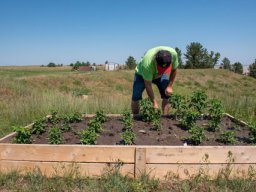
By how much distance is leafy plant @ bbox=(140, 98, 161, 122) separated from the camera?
5.15 m

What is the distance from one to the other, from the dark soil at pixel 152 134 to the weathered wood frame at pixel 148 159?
22.5 inches

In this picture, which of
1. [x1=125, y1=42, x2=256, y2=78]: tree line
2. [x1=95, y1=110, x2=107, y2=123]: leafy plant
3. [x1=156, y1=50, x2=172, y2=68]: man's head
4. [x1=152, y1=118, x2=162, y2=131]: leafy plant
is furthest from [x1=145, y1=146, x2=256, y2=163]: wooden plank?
[x1=125, y1=42, x2=256, y2=78]: tree line

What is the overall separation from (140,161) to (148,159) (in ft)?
0.34

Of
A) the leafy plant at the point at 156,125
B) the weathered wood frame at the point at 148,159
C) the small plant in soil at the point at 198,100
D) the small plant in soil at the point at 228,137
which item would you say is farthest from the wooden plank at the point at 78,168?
the small plant in soil at the point at 198,100

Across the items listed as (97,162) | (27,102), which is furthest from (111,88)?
(97,162)

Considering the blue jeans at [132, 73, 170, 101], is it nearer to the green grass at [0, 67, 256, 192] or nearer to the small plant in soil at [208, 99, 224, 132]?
the green grass at [0, 67, 256, 192]

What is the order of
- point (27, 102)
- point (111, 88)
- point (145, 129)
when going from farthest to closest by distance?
point (111, 88) < point (27, 102) < point (145, 129)

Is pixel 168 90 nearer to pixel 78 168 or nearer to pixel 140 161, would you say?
pixel 140 161

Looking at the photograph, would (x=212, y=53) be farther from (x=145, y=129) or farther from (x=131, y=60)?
(x=145, y=129)

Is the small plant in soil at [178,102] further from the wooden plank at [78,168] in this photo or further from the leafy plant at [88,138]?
the wooden plank at [78,168]

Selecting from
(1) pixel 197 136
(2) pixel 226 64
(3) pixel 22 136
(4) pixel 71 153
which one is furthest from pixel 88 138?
(2) pixel 226 64

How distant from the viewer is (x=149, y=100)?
541 cm

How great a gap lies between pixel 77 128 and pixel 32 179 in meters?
1.64

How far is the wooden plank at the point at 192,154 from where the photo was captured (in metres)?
3.55
